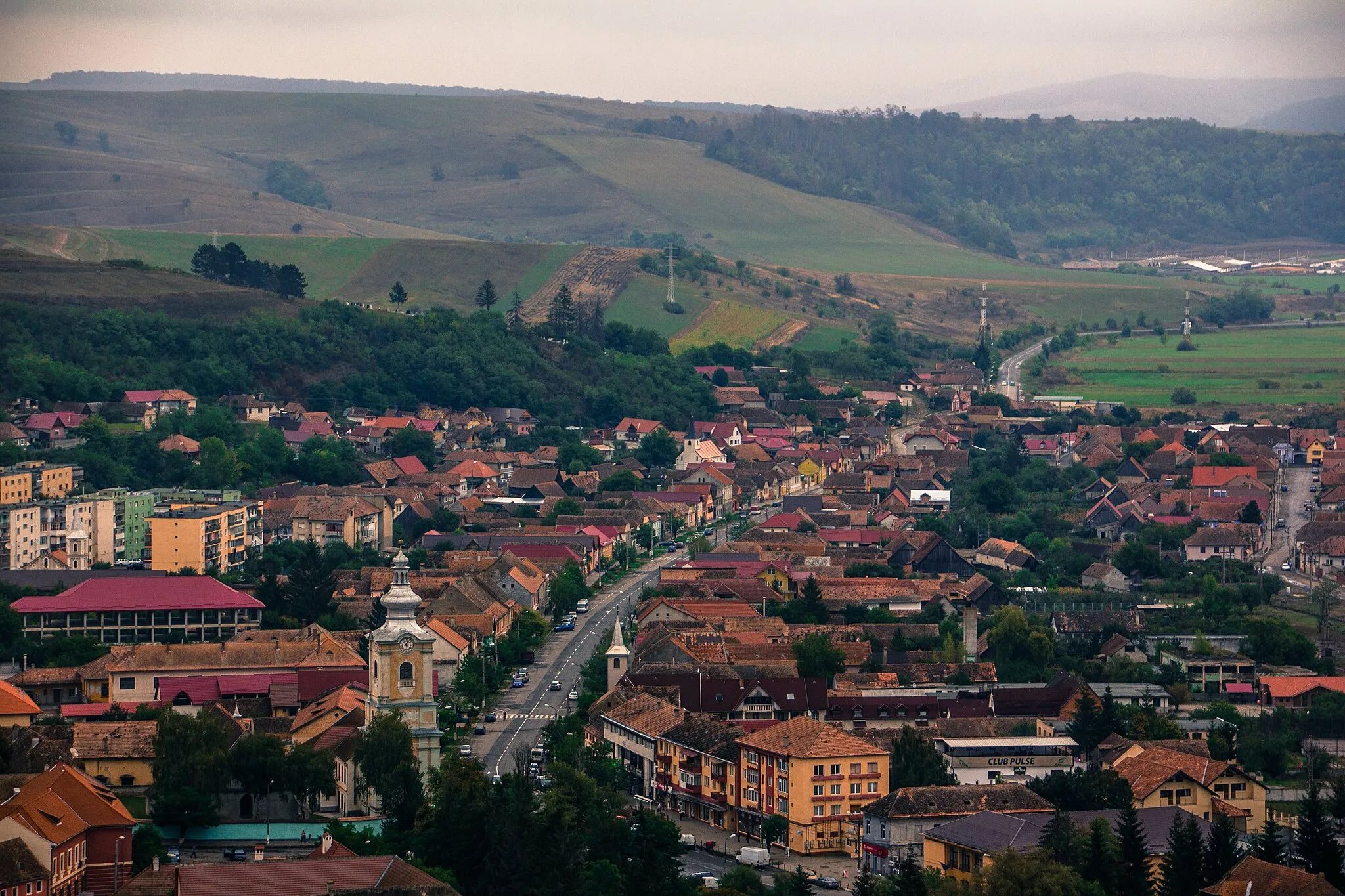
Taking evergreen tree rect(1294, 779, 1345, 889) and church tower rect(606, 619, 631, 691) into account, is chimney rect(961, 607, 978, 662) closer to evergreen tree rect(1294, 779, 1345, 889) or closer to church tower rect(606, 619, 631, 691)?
church tower rect(606, 619, 631, 691)

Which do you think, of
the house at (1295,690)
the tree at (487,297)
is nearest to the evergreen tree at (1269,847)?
the house at (1295,690)

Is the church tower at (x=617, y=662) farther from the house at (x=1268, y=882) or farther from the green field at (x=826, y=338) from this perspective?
the green field at (x=826, y=338)

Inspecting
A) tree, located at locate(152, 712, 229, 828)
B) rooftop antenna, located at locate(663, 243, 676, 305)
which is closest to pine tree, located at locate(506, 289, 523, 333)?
rooftop antenna, located at locate(663, 243, 676, 305)

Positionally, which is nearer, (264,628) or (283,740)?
(283,740)

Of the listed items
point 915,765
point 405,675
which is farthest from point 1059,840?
point 405,675

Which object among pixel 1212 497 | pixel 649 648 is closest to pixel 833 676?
pixel 649 648

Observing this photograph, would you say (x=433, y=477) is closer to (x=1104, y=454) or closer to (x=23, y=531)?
(x=23, y=531)
